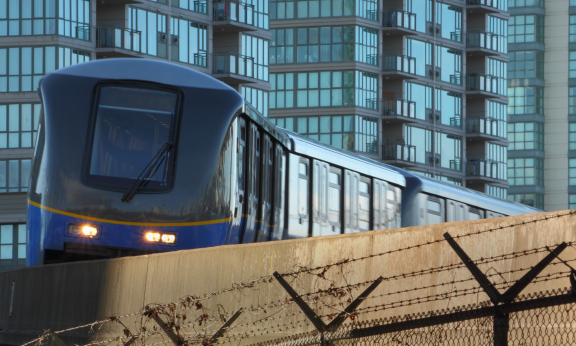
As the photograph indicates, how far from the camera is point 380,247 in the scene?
8211mm

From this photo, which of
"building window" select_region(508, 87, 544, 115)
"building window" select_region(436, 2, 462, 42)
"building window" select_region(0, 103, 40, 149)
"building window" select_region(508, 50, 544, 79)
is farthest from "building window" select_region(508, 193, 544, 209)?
"building window" select_region(0, 103, 40, 149)

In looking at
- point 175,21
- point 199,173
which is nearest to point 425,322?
point 199,173

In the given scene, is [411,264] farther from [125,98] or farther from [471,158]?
[471,158]

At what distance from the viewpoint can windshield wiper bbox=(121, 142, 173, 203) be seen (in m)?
14.0

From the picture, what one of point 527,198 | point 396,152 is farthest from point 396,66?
point 527,198

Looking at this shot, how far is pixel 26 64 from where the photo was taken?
161 feet

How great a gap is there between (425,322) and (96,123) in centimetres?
916

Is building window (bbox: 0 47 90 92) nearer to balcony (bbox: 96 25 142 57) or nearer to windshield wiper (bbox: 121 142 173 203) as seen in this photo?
balcony (bbox: 96 25 142 57)

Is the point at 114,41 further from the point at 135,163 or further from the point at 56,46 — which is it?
the point at 135,163

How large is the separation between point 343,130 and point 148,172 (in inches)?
1992

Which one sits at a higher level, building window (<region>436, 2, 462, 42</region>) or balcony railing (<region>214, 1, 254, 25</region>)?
building window (<region>436, 2, 462, 42</region>)

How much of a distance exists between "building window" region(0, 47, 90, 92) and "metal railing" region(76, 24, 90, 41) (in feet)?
4.30

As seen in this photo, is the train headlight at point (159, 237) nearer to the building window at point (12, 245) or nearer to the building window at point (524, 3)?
the building window at point (12, 245)

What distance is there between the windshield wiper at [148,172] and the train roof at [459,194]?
9.70 meters
